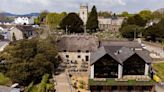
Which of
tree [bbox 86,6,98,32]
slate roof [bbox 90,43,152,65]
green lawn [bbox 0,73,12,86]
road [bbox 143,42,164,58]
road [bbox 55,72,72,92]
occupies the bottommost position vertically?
green lawn [bbox 0,73,12,86]

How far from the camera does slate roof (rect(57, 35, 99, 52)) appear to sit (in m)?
47.2

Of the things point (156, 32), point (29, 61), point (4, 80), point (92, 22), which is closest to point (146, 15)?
point (92, 22)

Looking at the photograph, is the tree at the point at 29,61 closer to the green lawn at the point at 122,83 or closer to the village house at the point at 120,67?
the village house at the point at 120,67

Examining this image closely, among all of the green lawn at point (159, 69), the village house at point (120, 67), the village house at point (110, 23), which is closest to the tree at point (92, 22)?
the village house at point (110, 23)

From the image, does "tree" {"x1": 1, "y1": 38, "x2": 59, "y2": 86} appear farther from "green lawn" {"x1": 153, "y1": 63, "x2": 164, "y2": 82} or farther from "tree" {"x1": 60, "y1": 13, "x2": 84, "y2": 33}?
"tree" {"x1": 60, "y1": 13, "x2": 84, "y2": 33}

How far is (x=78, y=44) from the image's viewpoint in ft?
157

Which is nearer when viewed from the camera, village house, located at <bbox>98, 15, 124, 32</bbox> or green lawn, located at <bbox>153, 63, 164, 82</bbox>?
green lawn, located at <bbox>153, 63, 164, 82</bbox>

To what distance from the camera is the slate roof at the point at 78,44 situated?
47188mm

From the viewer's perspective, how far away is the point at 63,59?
46344mm

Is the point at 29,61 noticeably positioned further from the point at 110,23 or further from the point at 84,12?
Result: the point at 110,23

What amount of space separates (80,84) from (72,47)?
45.3 feet

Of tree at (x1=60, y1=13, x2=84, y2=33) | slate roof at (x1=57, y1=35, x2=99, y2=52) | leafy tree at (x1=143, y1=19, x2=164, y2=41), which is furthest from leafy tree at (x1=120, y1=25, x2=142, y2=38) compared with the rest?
slate roof at (x1=57, y1=35, x2=99, y2=52)

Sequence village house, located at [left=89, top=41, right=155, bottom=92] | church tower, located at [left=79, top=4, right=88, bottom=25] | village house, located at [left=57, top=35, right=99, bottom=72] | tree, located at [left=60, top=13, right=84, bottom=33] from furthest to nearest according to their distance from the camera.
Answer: church tower, located at [left=79, top=4, right=88, bottom=25] < tree, located at [left=60, top=13, right=84, bottom=33] < village house, located at [left=57, top=35, right=99, bottom=72] < village house, located at [left=89, top=41, right=155, bottom=92]

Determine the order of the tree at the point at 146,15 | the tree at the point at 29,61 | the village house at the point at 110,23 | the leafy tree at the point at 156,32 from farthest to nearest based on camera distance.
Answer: the tree at the point at 146,15 → the village house at the point at 110,23 → the leafy tree at the point at 156,32 → the tree at the point at 29,61
